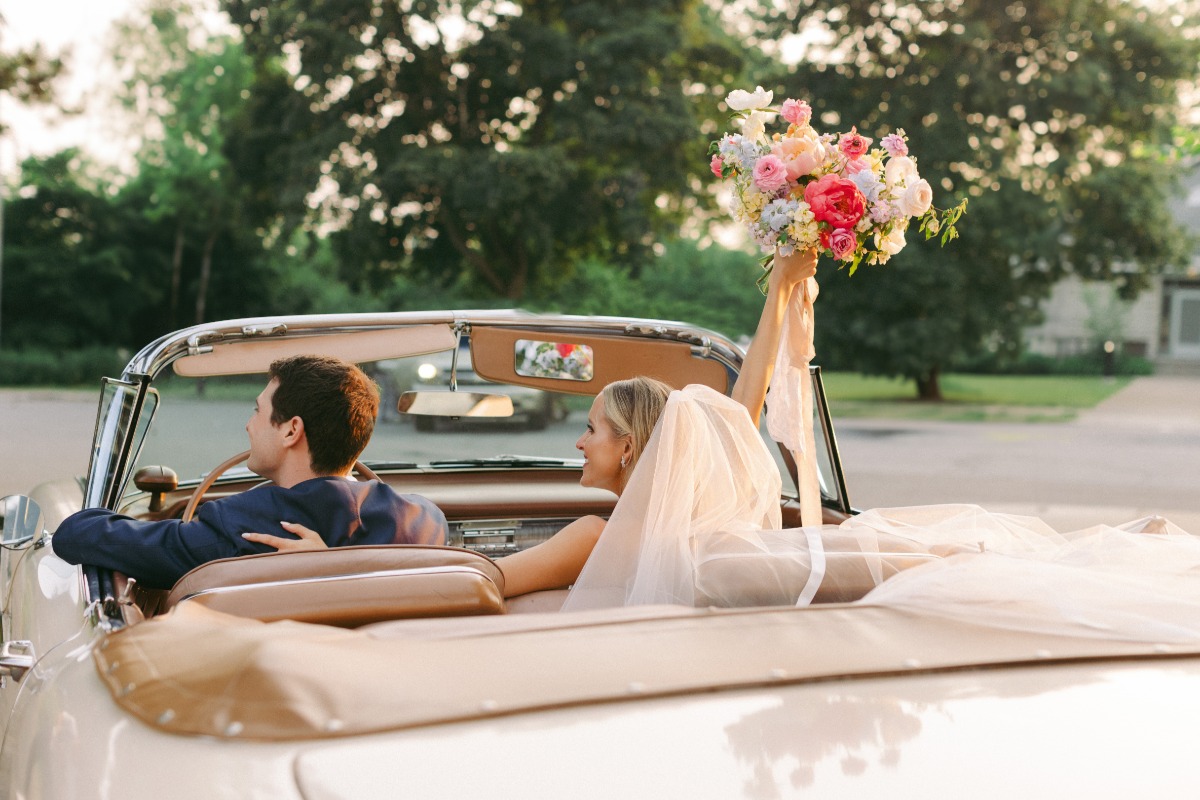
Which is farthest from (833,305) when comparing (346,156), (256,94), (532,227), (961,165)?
(256,94)

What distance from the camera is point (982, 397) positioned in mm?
29641

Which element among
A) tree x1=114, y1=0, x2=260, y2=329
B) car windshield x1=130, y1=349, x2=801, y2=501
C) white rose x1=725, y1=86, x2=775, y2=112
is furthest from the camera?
tree x1=114, y1=0, x2=260, y2=329

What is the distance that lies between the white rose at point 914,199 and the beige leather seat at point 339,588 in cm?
180

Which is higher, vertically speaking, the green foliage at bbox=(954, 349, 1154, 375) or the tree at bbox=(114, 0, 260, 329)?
the tree at bbox=(114, 0, 260, 329)

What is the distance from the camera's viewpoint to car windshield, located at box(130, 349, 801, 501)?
3701 mm

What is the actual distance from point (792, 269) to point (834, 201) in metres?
0.26

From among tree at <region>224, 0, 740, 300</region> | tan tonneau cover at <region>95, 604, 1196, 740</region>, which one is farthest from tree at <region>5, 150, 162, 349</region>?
tan tonneau cover at <region>95, 604, 1196, 740</region>

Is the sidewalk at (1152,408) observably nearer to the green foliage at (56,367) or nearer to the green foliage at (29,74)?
the green foliage at (29,74)

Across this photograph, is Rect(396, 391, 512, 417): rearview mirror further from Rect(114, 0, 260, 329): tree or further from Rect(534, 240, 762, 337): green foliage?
Rect(114, 0, 260, 329): tree

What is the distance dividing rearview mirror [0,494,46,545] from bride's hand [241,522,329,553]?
32.2 inches

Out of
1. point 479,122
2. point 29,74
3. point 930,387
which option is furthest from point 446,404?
point 930,387

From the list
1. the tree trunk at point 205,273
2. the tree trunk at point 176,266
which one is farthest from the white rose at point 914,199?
the tree trunk at point 176,266

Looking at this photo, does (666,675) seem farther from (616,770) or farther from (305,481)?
(305,481)

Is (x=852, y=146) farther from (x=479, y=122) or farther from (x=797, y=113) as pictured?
(x=479, y=122)
